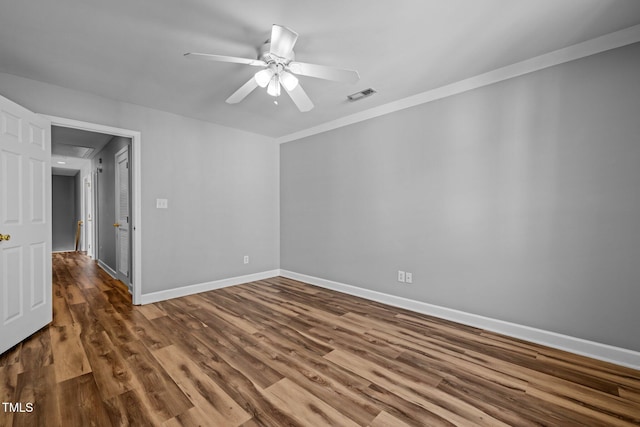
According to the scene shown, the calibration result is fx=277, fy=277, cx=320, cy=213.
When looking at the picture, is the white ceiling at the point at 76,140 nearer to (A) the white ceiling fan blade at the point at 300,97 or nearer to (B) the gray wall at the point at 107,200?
(B) the gray wall at the point at 107,200

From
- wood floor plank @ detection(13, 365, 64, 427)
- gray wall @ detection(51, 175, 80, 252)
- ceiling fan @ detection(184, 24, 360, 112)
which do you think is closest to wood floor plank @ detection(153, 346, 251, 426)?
wood floor plank @ detection(13, 365, 64, 427)

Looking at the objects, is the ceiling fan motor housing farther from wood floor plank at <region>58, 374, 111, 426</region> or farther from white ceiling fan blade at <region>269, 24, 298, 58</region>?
wood floor plank at <region>58, 374, 111, 426</region>

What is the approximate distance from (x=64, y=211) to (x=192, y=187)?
339 inches

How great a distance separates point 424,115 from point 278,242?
10.4 ft

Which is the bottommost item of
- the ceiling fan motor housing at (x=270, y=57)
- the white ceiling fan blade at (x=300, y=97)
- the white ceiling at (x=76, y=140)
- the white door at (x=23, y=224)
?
the white door at (x=23, y=224)

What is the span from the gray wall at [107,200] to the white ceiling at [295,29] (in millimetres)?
2095

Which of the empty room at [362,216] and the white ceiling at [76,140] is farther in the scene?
the white ceiling at [76,140]

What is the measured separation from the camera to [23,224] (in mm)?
2504

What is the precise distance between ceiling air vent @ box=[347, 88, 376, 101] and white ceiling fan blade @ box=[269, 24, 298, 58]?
1.30 m

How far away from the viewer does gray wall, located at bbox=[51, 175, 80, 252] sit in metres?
9.01

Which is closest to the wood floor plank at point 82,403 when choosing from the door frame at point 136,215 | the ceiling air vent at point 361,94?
the door frame at point 136,215

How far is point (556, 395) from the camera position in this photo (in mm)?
1791

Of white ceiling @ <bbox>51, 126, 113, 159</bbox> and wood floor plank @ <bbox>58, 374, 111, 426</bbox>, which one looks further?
white ceiling @ <bbox>51, 126, 113, 159</bbox>

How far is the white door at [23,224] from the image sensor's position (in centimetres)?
230
